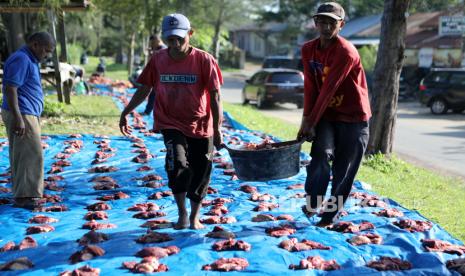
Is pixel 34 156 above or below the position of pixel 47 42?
below

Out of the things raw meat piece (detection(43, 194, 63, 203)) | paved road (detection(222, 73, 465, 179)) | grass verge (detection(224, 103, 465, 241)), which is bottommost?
paved road (detection(222, 73, 465, 179))

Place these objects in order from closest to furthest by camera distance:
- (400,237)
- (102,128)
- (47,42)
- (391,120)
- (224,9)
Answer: (400,237) → (47,42) → (391,120) → (102,128) → (224,9)

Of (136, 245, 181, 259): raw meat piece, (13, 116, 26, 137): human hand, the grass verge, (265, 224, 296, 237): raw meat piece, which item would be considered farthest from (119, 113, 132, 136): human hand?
the grass verge

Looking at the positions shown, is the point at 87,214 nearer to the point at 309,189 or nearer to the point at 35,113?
the point at 35,113

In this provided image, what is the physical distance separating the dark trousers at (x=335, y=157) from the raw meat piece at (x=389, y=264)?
0.97 metres

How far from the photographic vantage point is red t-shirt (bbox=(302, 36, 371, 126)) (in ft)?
16.0

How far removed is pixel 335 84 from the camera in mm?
4863

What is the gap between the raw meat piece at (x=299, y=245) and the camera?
4.54m

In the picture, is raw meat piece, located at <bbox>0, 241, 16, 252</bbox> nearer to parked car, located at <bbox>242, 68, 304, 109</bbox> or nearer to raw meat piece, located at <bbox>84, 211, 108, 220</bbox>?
raw meat piece, located at <bbox>84, 211, 108, 220</bbox>

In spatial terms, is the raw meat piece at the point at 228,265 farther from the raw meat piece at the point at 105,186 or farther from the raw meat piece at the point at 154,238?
the raw meat piece at the point at 105,186

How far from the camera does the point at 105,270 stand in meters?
4.04

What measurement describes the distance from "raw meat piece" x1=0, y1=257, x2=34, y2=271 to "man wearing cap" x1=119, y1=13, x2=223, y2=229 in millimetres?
1396

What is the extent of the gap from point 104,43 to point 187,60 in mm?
65474

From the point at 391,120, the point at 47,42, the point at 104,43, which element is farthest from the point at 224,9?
the point at 47,42
